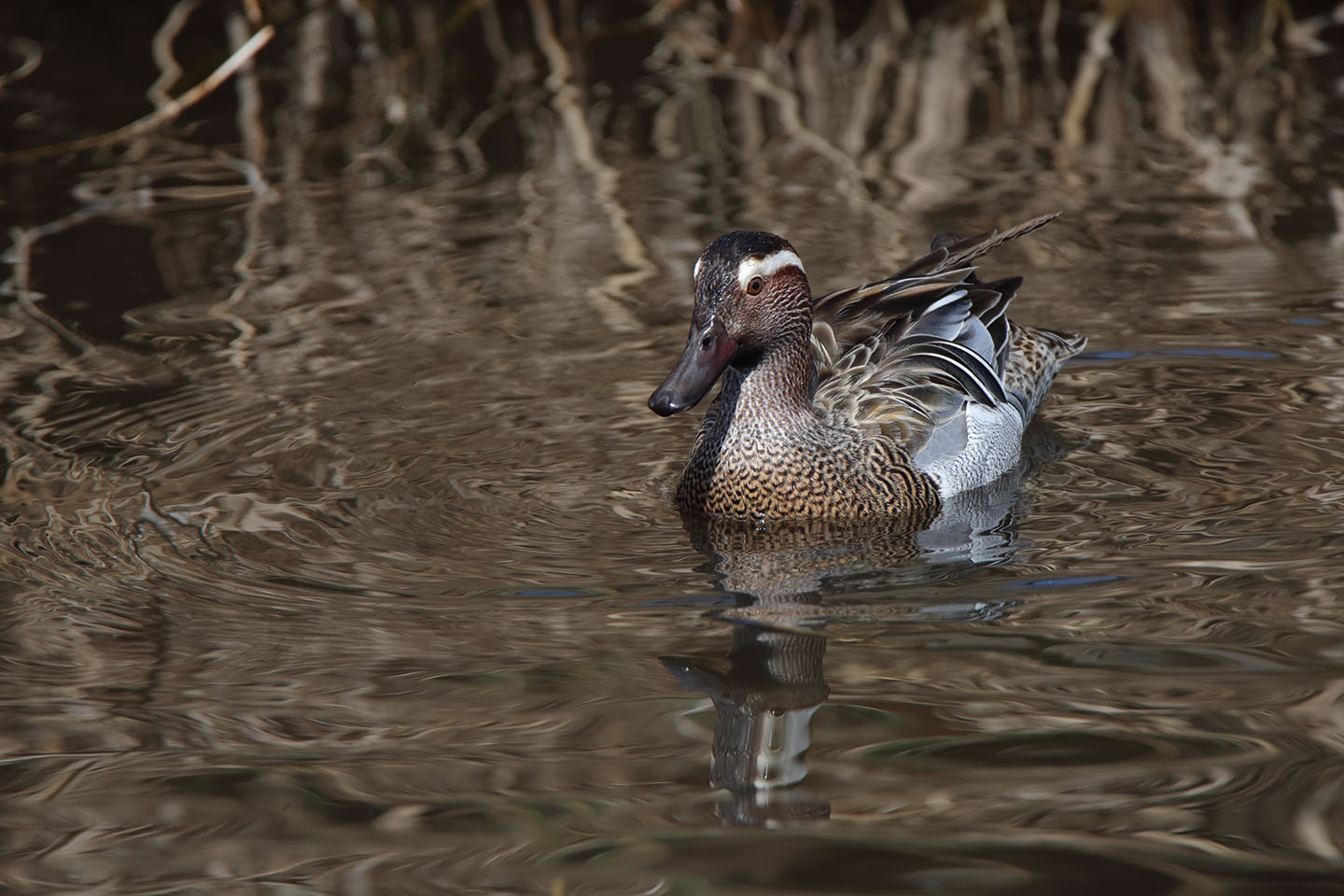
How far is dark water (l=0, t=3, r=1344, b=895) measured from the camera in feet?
13.5

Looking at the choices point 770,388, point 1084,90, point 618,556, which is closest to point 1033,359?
point 770,388

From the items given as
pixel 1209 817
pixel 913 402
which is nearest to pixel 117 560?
pixel 913 402

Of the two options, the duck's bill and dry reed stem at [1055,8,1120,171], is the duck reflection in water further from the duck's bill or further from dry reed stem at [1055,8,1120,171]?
dry reed stem at [1055,8,1120,171]

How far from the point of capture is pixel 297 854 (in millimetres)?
4090

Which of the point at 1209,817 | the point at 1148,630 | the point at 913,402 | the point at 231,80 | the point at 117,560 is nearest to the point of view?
the point at 1209,817

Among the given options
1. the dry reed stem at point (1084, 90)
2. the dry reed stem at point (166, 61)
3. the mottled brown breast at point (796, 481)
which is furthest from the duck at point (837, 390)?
the dry reed stem at point (166, 61)

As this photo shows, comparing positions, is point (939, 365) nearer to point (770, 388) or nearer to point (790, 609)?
point (770, 388)

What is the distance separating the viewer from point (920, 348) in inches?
267

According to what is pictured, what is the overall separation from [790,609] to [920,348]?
179 centimetres

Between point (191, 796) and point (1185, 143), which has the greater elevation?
point (1185, 143)

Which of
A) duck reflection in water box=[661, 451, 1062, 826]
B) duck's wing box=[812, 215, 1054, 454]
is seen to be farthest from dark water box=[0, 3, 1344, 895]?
duck's wing box=[812, 215, 1054, 454]

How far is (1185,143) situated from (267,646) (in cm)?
779

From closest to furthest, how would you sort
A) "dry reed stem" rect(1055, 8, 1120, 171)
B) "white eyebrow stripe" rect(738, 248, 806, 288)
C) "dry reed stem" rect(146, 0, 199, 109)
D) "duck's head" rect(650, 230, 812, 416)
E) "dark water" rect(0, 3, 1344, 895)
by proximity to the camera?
"dark water" rect(0, 3, 1344, 895) < "duck's head" rect(650, 230, 812, 416) < "white eyebrow stripe" rect(738, 248, 806, 288) < "dry reed stem" rect(1055, 8, 1120, 171) < "dry reed stem" rect(146, 0, 199, 109)

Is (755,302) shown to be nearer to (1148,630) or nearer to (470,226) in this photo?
(1148,630)
